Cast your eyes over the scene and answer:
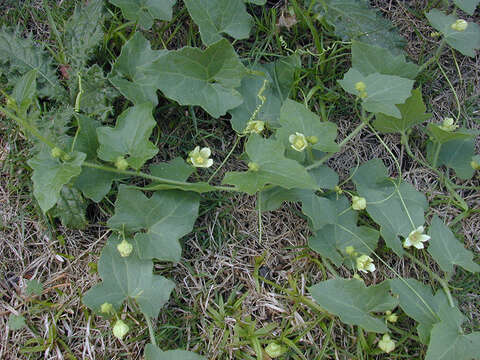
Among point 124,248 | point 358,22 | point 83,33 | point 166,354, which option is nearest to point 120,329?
point 166,354

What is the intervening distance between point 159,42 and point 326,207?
3.82 ft

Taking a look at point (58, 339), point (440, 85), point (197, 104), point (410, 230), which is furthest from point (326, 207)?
point (58, 339)

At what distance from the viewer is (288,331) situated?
206cm

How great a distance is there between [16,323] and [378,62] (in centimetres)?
206

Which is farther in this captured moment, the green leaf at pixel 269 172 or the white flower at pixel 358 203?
the white flower at pixel 358 203

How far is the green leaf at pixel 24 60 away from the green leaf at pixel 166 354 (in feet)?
4.15

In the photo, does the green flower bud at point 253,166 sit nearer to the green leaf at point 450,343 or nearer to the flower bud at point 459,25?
the green leaf at point 450,343

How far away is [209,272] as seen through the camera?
2.15 meters

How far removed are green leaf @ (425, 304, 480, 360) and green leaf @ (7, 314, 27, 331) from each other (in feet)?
5.76

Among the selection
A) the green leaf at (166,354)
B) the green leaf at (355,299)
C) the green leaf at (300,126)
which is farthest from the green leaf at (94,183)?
the green leaf at (355,299)

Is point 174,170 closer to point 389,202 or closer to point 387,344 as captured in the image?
point 389,202

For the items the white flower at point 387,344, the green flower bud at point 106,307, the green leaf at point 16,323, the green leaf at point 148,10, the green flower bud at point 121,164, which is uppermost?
the green leaf at point 148,10

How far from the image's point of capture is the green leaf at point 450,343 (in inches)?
73.2

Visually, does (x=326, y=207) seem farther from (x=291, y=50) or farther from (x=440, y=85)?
(x=440, y=85)
